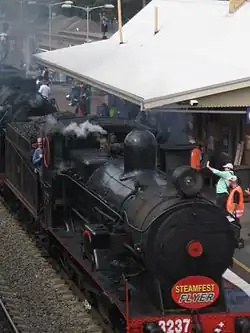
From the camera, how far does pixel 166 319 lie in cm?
689

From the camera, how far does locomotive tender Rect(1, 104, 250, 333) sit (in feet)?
22.6

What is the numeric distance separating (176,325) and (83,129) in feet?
12.6

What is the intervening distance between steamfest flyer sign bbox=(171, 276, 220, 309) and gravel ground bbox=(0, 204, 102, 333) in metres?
1.51

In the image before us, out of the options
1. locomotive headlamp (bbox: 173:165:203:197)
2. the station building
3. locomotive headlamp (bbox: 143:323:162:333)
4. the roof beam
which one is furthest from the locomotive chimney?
the roof beam

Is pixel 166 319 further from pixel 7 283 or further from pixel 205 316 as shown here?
pixel 7 283

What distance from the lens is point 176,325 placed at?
693 centimetres

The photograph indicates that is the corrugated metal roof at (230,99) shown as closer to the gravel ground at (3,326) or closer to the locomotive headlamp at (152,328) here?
the gravel ground at (3,326)

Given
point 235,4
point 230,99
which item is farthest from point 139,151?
point 235,4

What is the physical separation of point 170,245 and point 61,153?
3.39 metres

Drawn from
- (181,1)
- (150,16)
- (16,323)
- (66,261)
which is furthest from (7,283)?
(181,1)

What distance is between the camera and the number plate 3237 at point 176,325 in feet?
22.6

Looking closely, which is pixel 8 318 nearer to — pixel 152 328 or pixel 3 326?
pixel 3 326

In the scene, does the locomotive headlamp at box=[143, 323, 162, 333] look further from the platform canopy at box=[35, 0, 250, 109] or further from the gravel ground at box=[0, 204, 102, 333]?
the platform canopy at box=[35, 0, 250, 109]

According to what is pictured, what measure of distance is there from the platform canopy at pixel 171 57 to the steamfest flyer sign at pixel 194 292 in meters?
4.79
